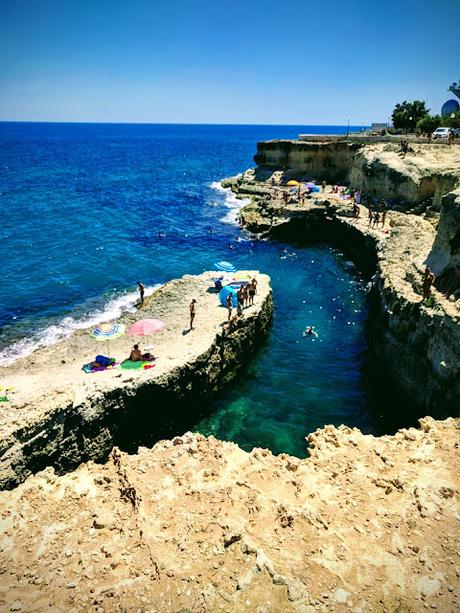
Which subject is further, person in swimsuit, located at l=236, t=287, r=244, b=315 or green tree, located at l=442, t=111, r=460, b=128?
green tree, located at l=442, t=111, r=460, b=128

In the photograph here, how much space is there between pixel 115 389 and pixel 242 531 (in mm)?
7638

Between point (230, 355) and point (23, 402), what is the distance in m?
9.65

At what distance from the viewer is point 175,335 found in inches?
774

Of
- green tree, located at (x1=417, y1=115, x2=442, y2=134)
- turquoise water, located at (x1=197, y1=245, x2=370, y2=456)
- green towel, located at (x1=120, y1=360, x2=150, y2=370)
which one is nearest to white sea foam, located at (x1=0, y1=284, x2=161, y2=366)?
green towel, located at (x1=120, y1=360, x2=150, y2=370)

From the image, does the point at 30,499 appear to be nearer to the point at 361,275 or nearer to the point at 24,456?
the point at 24,456

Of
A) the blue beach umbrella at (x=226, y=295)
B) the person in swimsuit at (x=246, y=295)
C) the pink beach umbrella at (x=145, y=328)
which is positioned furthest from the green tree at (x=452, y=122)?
the pink beach umbrella at (x=145, y=328)

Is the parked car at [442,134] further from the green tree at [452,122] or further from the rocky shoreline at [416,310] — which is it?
the rocky shoreline at [416,310]

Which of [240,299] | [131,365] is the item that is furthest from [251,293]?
[131,365]

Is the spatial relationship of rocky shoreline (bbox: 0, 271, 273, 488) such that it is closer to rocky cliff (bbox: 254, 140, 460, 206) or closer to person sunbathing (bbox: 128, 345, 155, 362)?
person sunbathing (bbox: 128, 345, 155, 362)

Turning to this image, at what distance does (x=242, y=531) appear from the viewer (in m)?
9.16

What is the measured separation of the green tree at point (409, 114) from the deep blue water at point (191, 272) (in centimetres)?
3437

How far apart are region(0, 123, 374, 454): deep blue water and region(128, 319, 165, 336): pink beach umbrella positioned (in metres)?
5.04

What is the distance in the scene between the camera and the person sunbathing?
1753 centimetres

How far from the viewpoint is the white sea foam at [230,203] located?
49.5 m
